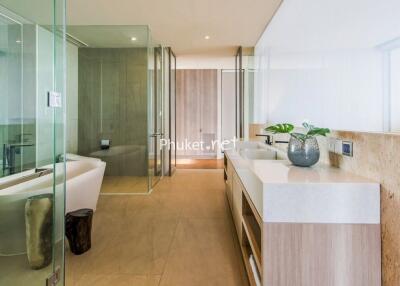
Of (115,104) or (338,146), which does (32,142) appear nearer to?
(115,104)

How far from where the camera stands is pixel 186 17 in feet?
12.8

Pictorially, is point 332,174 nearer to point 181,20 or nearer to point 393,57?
point 393,57

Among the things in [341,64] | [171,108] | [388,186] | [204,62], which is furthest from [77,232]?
[204,62]

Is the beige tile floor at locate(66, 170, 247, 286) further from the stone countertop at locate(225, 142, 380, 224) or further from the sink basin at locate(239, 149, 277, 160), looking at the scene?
the stone countertop at locate(225, 142, 380, 224)

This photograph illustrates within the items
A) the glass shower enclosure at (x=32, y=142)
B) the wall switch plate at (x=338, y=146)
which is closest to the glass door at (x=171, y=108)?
the glass shower enclosure at (x=32, y=142)

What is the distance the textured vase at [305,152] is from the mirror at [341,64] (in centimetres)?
21

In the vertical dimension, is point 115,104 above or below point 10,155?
above

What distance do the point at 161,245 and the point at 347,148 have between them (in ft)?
6.03

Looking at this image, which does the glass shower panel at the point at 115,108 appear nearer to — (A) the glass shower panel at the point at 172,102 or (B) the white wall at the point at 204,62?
(A) the glass shower panel at the point at 172,102

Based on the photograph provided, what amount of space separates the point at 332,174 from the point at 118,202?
10.6 ft

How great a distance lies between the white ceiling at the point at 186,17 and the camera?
3477 millimetres

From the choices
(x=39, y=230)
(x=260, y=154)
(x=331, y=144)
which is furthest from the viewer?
(x=260, y=154)

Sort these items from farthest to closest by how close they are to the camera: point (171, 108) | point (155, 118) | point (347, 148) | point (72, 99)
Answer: point (171, 108) → point (155, 118) → point (72, 99) → point (347, 148)

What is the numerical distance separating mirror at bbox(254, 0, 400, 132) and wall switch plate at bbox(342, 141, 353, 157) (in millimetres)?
99
